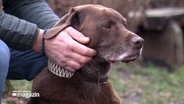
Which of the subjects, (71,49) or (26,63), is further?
(26,63)

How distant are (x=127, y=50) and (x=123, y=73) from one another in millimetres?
5036

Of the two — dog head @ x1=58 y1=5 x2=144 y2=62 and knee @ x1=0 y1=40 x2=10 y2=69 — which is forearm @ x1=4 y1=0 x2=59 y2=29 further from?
knee @ x1=0 y1=40 x2=10 y2=69

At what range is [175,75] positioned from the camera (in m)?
8.79

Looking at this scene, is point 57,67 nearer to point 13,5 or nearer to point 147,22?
point 13,5

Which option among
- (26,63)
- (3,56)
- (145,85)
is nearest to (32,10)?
(26,63)

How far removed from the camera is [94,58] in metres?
3.28

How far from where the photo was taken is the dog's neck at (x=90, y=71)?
10.8 feet

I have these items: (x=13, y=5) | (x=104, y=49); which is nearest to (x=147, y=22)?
(x=13, y=5)

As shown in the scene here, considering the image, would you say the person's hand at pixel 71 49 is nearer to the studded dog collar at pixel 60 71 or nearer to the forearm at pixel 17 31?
the studded dog collar at pixel 60 71

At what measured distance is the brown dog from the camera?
10.4 ft

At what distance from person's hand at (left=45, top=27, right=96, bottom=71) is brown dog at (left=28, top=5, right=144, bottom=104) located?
5 cm

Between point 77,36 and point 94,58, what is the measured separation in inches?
7.5

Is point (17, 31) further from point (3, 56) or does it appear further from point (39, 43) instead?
point (3, 56)

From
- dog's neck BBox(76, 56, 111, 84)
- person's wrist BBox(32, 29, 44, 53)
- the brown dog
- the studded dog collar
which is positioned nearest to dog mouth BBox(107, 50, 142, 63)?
the brown dog
